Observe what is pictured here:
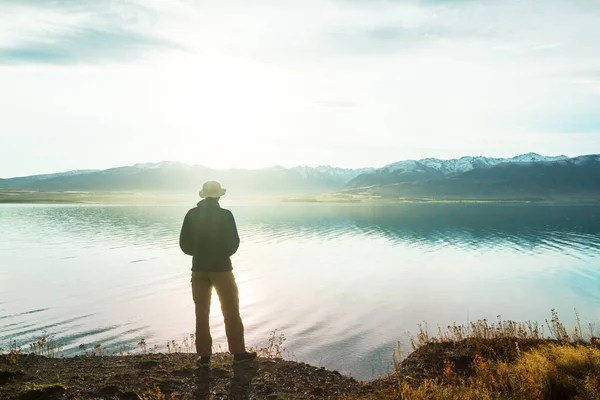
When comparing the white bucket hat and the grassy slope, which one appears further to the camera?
the white bucket hat

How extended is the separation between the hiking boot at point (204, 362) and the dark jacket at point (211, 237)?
1.86 metres

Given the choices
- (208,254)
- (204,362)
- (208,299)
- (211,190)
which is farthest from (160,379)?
(211,190)

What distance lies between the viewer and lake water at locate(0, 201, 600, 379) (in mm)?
14469

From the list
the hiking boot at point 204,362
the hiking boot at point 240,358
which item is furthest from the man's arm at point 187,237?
the hiking boot at point 240,358

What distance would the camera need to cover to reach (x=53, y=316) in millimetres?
16344

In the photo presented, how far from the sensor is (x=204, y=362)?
9023 mm

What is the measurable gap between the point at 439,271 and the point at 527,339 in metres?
17.0

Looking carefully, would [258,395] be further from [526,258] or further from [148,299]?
[526,258]

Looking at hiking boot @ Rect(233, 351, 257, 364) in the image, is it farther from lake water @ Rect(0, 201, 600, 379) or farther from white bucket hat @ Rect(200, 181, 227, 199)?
white bucket hat @ Rect(200, 181, 227, 199)

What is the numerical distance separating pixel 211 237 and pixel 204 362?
8.45 ft

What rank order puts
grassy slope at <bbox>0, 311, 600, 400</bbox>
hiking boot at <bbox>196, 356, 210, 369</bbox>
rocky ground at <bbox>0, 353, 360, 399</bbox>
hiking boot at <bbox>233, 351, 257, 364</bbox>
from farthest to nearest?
hiking boot at <bbox>233, 351, 257, 364</bbox> < hiking boot at <bbox>196, 356, 210, 369</bbox> < rocky ground at <bbox>0, 353, 360, 399</bbox> < grassy slope at <bbox>0, 311, 600, 400</bbox>

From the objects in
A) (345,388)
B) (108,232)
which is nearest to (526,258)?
(345,388)

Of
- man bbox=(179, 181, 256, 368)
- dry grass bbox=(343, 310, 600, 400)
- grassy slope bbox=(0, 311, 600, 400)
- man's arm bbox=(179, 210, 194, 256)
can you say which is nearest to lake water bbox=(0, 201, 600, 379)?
dry grass bbox=(343, 310, 600, 400)

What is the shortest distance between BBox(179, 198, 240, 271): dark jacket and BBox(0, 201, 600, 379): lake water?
482 centimetres
